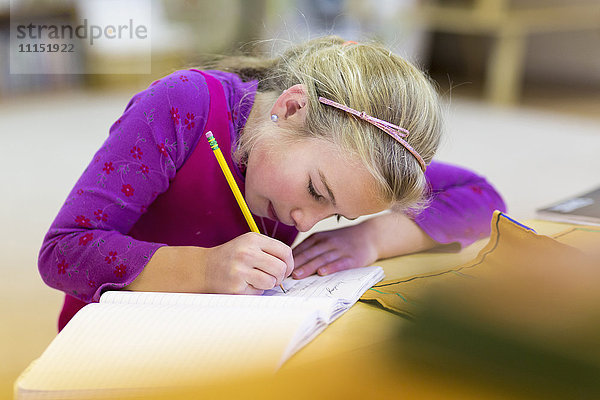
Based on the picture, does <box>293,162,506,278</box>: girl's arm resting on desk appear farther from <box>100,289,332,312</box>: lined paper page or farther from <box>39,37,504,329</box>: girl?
<box>100,289,332,312</box>: lined paper page

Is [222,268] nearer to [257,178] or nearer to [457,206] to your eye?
[257,178]

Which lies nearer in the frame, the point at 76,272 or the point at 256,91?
the point at 76,272

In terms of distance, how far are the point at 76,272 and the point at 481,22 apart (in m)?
3.78

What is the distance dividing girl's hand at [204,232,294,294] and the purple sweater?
0.08 meters

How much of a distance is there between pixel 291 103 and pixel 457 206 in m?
0.31

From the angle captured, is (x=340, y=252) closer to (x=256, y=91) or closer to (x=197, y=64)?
(x=256, y=91)

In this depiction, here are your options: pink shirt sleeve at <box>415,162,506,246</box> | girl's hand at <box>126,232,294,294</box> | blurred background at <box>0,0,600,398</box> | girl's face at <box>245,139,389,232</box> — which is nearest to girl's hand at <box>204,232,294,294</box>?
girl's hand at <box>126,232,294,294</box>

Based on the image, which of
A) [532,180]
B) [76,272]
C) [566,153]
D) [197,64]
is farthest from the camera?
[566,153]

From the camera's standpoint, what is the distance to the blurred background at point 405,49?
2510 millimetres

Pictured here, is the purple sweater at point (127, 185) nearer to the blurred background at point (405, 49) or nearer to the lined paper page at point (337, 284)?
the lined paper page at point (337, 284)

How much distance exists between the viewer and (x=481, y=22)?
4.14 m

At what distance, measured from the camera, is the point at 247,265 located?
28.7 inches

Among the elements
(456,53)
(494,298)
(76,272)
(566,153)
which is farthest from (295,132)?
(456,53)

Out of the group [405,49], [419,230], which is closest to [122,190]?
[419,230]
